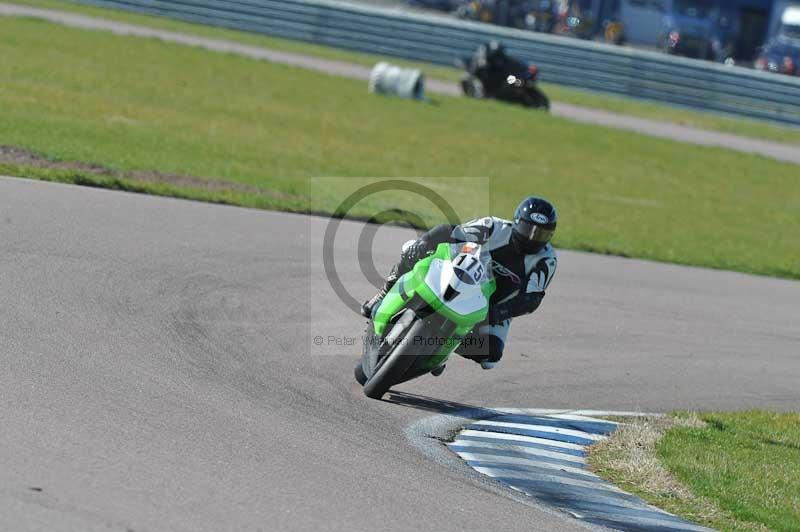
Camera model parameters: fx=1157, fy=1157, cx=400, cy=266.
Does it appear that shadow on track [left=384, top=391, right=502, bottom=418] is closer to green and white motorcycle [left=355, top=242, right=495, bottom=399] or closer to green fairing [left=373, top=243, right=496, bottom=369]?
green and white motorcycle [left=355, top=242, right=495, bottom=399]

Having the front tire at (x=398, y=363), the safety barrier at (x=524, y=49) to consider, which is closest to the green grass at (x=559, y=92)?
the safety barrier at (x=524, y=49)

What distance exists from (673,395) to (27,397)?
5726 mm

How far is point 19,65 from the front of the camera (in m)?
22.0

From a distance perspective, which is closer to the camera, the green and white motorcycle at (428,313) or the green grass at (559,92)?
the green and white motorcycle at (428,313)

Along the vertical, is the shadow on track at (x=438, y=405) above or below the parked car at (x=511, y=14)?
above

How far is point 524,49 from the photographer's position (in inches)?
1326

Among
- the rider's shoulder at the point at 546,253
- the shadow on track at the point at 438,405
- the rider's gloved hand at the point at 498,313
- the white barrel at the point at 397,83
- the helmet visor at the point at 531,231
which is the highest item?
the helmet visor at the point at 531,231

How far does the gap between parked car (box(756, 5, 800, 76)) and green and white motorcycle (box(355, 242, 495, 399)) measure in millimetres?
36354

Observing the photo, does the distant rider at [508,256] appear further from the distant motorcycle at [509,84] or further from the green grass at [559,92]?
the green grass at [559,92]

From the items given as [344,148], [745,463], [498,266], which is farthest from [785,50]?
[498,266]

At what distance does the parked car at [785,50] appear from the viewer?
1629 inches

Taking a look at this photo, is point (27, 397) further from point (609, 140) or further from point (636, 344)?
point (609, 140)

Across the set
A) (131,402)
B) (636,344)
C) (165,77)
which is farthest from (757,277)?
(165,77)

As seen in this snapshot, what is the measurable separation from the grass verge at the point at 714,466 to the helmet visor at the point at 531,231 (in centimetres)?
153
